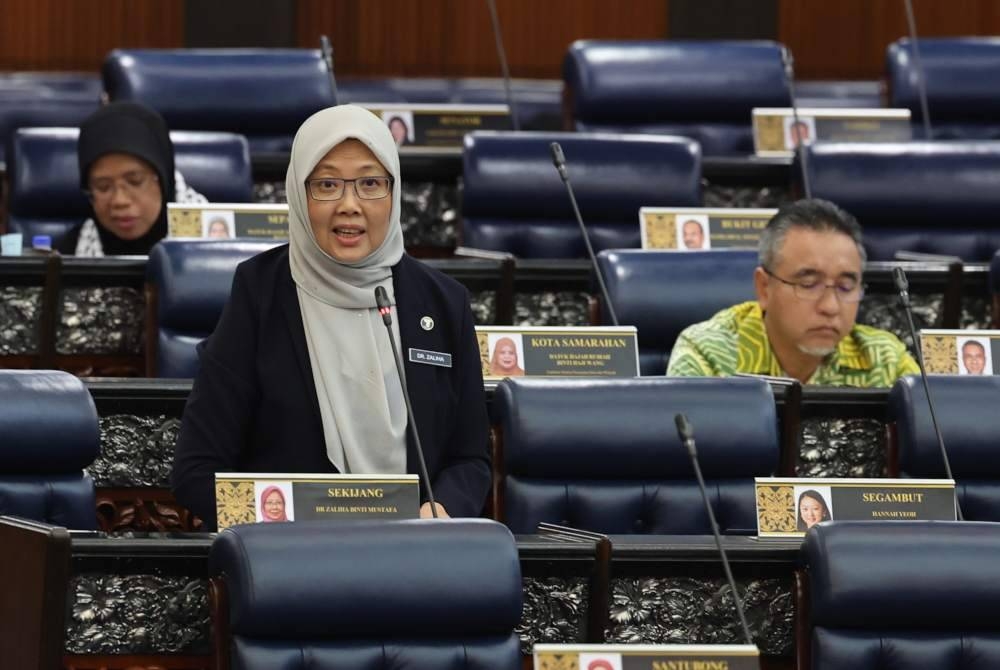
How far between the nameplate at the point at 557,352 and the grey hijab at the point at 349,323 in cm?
54

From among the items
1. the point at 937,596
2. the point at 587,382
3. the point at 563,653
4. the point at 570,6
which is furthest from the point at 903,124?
the point at 563,653

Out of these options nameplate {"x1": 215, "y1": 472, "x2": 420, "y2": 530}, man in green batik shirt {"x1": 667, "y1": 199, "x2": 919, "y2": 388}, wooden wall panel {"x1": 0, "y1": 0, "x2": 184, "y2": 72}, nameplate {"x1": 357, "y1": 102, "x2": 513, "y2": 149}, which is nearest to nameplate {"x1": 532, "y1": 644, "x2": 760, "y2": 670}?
nameplate {"x1": 215, "y1": 472, "x2": 420, "y2": 530}

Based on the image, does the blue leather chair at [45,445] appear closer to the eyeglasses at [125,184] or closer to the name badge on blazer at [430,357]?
the name badge on blazer at [430,357]

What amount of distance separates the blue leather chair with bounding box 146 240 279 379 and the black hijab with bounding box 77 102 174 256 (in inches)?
23.4

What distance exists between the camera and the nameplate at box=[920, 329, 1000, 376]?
144 inches

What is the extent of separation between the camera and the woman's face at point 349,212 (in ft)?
9.64

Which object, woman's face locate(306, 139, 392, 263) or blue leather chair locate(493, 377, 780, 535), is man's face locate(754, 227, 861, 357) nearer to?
blue leather chair locate(493, 377, 780, 535)

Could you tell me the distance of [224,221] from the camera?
423 cm

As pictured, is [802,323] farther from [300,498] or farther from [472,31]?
[472,31]

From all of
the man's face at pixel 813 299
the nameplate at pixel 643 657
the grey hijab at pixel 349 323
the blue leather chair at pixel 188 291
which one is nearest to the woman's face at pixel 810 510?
the grey hijab at pixel 349 323

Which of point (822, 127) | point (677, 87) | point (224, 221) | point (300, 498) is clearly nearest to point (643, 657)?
point (300, 498)

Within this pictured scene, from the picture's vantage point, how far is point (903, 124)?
522 centimetres

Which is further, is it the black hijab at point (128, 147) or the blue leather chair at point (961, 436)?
the black hijab at point (128, 147)

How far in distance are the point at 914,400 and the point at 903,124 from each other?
2.10 metres
